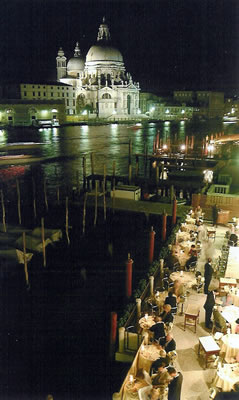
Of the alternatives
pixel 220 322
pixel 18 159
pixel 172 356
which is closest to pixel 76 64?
pixel 18 159

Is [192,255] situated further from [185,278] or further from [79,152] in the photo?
[79,152]

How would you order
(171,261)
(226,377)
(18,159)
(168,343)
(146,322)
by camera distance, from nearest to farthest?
(226,377) → (168,343) → (146,322) → (171,261) → (18,159)

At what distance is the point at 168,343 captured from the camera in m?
8.22

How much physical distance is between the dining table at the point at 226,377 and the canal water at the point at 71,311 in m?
3.12

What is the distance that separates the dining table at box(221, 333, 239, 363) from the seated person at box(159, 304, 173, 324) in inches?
54.8

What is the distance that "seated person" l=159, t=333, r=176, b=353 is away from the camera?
8.17 meters

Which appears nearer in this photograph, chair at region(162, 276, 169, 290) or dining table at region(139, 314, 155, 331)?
dining table at region(139, 314, 155, 331)

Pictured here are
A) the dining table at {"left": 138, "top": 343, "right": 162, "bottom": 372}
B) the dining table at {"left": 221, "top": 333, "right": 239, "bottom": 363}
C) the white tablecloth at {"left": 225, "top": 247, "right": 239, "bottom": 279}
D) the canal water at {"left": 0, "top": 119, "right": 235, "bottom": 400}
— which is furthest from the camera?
the white tablecloth at {"left": 225, "top": 247, "right": 239, "bottom": 279}

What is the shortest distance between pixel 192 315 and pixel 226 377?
2.12 metres

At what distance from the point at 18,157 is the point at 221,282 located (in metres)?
35.1

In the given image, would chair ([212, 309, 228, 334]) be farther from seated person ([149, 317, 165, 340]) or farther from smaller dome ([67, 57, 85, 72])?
smaller dome ([67, 57, 85, 72])

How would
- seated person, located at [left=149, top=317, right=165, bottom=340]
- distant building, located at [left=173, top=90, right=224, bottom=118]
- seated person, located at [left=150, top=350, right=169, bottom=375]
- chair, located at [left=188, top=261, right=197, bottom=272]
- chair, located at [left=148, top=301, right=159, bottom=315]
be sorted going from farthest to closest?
1. distant building, located at [left=173, top=90, right=224, bottom=118]
2. chair, located at [left=188, top=261, right=197, bottom=272]
3. chair, located at [left=148, top=301, right=159, bottom=315]
4. seated person, located at [left=149, top=317, right=165, bottom=340]
5. seated person, located at [left=150, top=350, right=169, bottom=375]

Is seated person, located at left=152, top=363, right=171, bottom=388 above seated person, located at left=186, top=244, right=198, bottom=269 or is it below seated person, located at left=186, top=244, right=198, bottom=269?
below

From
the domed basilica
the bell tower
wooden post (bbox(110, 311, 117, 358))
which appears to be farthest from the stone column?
the bell tower
